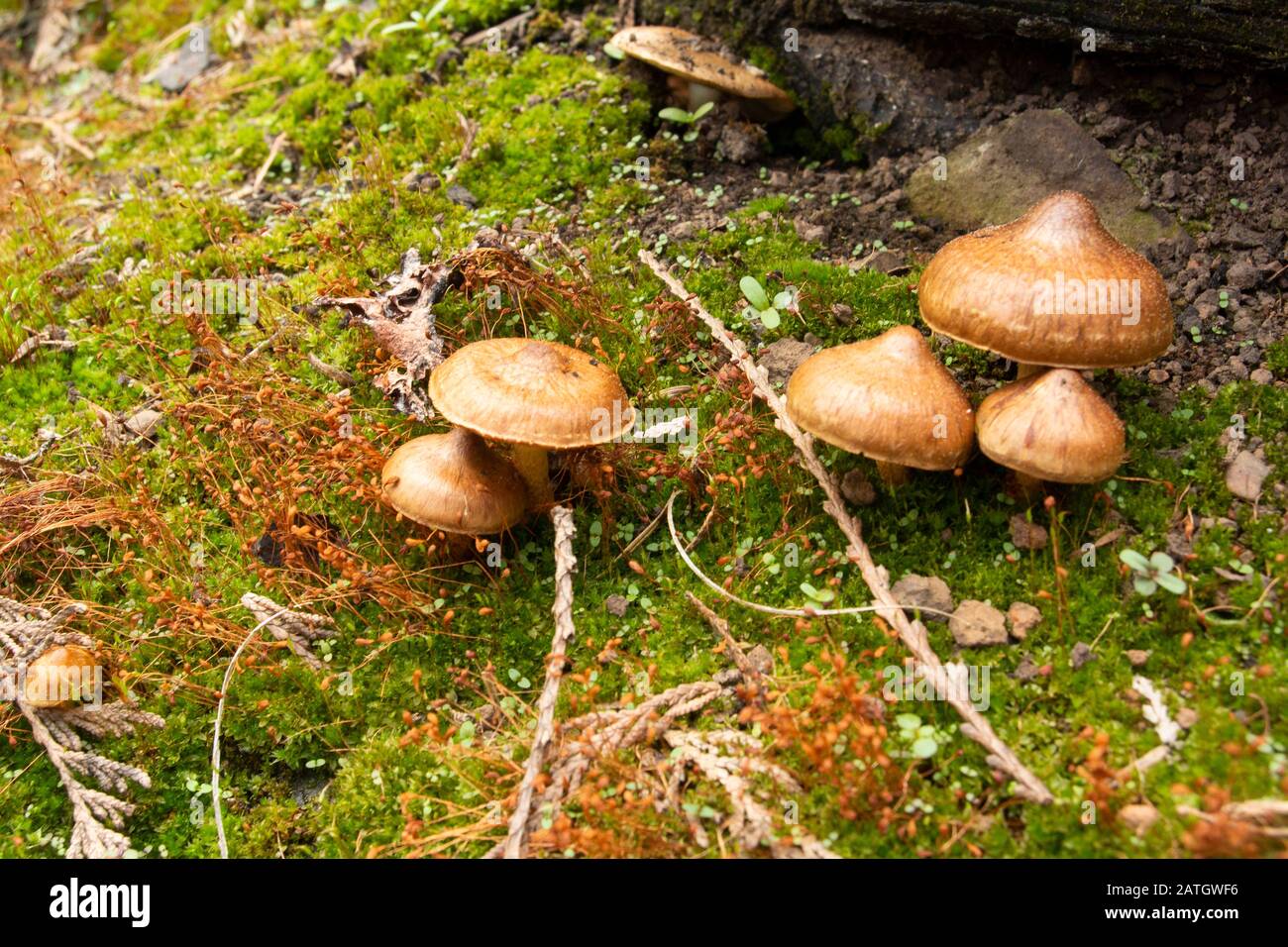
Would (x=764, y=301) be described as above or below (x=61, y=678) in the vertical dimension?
above

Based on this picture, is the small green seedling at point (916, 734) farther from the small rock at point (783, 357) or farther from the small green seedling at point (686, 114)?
the small green seedling at point (686, 114)

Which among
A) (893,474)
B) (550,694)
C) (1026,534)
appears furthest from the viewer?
(893,474)

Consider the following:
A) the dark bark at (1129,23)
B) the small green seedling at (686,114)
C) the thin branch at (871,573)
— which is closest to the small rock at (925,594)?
the thin branch at (871,573)

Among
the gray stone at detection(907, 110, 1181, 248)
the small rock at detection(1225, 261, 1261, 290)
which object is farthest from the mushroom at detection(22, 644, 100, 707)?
the small rock at detection(1225, 261, 1261, 290)

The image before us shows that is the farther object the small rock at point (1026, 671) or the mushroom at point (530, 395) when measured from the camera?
the mushroom at point (530, 395)

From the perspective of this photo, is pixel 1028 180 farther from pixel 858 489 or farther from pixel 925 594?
pixel 925 594

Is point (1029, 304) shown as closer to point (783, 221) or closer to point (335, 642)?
point (783, 221)

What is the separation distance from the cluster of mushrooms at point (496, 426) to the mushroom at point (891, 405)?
0.92 m

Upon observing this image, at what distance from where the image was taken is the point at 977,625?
14.4 feet

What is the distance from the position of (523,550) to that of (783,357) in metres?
1.80

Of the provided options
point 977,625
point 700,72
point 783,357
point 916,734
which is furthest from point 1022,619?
point 700,72

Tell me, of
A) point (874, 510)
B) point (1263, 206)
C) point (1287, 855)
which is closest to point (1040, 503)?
point (874, 510)

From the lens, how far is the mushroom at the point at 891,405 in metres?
4.27

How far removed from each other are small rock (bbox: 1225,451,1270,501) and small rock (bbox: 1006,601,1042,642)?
3.83 feet
